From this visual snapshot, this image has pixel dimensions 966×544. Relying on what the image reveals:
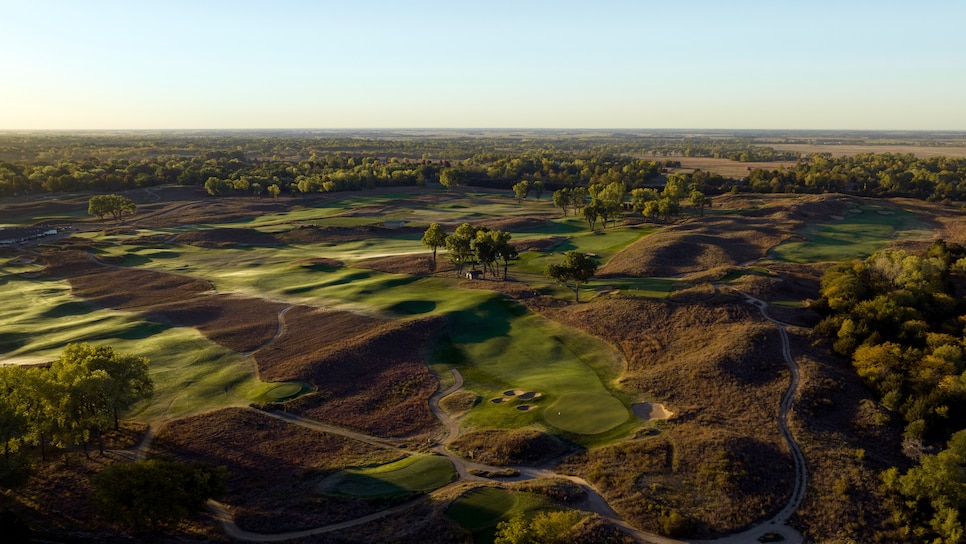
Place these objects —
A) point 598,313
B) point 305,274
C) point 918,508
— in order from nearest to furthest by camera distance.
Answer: point 918,508, point 598,313, point 305,274

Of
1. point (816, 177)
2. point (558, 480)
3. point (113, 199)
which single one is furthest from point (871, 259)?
point (113, 199)

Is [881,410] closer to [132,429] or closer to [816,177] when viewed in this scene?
[132,429]

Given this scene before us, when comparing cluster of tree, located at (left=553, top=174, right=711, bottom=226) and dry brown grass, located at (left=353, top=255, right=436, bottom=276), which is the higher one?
cluster of tree, located at (left=553, top=174, right=711, bottom=226)

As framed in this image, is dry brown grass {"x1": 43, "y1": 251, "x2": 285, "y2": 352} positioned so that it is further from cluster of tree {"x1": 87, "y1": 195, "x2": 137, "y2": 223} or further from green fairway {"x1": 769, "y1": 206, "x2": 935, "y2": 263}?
green fairway {"x1": 769, "y1": 206, "x2": 935, "y2": 263}

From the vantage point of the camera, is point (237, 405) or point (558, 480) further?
point (237, 405)

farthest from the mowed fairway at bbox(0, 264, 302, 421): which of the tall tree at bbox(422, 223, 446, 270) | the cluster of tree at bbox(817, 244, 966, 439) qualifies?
the cluster of tree at bbox(817, 244, 966, 439)

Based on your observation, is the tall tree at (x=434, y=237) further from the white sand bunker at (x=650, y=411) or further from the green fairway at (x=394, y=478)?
the green fairway at (x=394, y=478)

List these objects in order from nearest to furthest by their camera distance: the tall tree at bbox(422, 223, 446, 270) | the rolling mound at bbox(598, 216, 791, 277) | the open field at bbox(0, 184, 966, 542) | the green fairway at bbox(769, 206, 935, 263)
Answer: the open field at bbox(0, 184, 966, 542), the tall tree at bbox(422, 223, 446, 270), the rolling mound at bbox(598, 216, 791, 277), the green fairway at bbox(769, 206, 935, 263)
